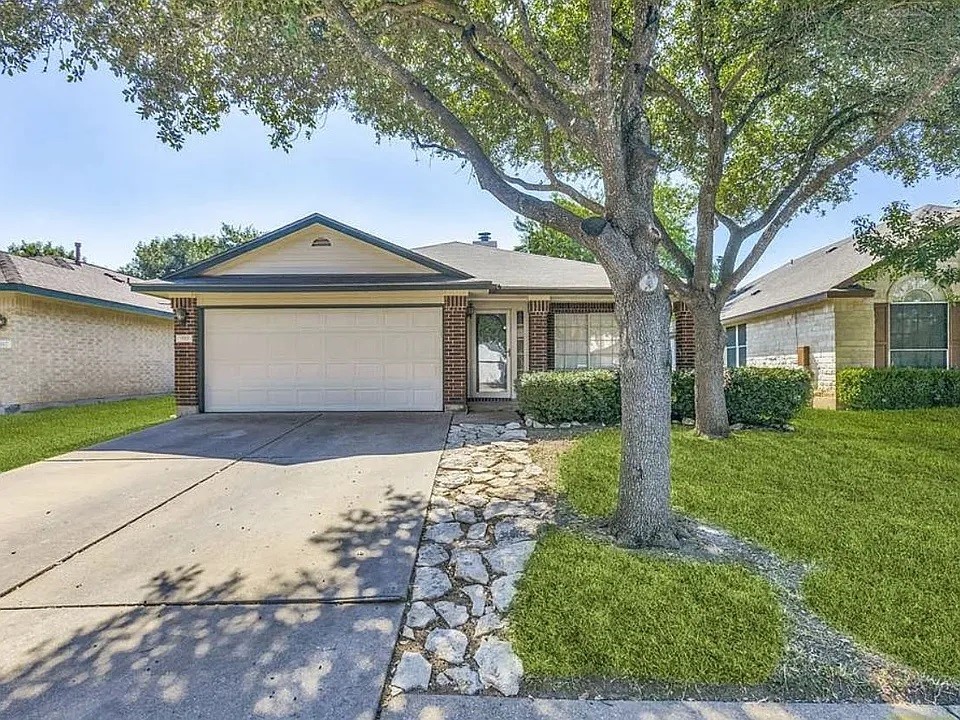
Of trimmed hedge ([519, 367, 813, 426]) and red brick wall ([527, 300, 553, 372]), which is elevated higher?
red brick wall ([527, 300, 553, 372])

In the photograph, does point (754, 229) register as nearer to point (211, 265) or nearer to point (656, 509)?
point (656, 509)

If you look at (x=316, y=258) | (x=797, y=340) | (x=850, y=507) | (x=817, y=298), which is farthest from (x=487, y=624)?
(x=797, y=340)

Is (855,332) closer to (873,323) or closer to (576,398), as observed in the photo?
(873,323)

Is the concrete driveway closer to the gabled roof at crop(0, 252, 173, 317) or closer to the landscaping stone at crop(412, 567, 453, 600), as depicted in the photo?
the landscaping stone at crop(412, 567, 453, 600)

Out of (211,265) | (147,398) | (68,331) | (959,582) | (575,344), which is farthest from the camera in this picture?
(147,398)

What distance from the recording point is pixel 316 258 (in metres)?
11.1

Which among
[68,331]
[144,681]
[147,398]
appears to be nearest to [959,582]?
[144,681]

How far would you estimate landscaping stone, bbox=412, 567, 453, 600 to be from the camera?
132 inches

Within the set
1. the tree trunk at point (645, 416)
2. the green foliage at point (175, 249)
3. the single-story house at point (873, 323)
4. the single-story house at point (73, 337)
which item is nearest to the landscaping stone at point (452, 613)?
the tree trunk at point (645, 416)

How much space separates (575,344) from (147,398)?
13.7 m

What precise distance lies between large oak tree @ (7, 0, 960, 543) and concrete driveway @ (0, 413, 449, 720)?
2257 mm

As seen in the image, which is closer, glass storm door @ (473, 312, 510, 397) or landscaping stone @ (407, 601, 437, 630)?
landscaping stone @ (407, 601, 437, 630)

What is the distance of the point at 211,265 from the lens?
423 inches

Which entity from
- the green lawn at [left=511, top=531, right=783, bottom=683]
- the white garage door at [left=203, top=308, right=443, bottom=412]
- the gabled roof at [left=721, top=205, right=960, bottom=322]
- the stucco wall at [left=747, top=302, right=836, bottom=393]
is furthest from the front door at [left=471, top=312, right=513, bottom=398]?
the green lawn at [left=511, top=531, right=783, bottom=683]
